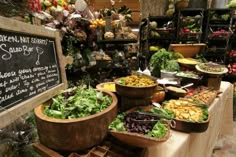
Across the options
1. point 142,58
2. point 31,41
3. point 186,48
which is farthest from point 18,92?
point 142,58

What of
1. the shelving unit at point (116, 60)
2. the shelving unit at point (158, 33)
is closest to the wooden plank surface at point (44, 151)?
the shelving unit at point (116, 60)

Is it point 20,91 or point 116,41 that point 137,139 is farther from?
point 116,41

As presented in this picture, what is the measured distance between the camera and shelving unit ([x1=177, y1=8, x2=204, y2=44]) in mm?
3562

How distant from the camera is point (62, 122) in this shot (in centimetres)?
76

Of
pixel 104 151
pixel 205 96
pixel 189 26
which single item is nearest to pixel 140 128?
pixel 104 151

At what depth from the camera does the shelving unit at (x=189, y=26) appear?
3.56m

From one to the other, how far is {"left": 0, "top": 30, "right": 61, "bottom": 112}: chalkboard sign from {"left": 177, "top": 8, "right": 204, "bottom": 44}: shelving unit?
3.03 metres

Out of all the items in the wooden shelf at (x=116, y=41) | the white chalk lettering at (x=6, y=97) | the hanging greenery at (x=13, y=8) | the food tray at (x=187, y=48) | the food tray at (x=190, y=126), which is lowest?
the food tray at (x=190, y=126)

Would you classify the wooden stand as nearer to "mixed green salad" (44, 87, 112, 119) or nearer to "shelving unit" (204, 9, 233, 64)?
"mixed green salad" (44, 87, 112, 119)

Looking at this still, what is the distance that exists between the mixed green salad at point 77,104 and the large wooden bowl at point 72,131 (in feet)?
0.15

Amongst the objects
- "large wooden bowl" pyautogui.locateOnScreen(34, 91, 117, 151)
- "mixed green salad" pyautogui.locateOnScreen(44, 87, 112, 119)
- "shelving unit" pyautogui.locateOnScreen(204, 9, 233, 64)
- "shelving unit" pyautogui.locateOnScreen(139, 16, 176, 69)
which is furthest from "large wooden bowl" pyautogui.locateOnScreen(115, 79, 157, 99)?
"shelving unit" pyautogui.locateOnScreen(204, 9, 233, 64)

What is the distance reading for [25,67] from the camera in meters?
0.93

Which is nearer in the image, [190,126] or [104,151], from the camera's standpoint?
[104,151]

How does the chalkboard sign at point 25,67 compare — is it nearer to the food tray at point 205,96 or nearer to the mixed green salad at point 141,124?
the mixed green salad at point 141,124
